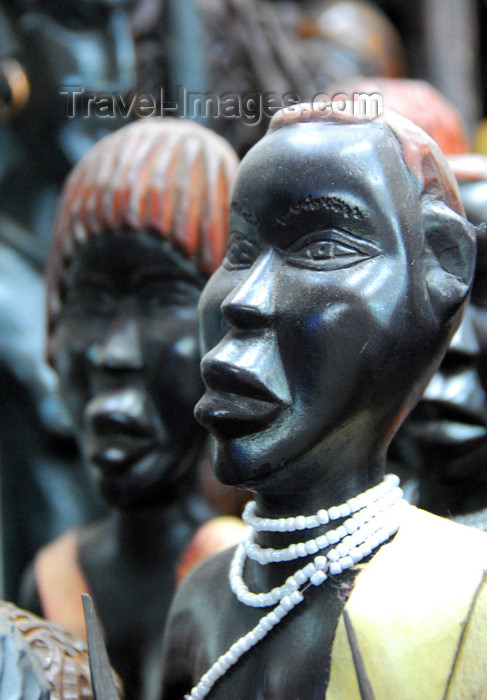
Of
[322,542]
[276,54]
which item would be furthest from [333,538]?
[276,54]

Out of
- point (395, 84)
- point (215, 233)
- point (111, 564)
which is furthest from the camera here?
point (395, 84)

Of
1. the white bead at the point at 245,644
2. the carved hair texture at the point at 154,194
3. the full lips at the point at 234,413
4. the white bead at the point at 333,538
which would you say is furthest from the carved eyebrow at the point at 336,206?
the carved hair texture at the point at 154,194

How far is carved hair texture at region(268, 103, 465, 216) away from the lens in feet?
2.97

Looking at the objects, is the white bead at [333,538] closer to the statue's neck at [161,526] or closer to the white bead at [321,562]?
the white bead at [321,562]

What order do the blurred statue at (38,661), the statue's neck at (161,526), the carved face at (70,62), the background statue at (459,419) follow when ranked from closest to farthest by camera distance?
the blurred statue at (38,661), the background statue at (459,419), the statue's neck at (161,526), the carved face at (70,62)

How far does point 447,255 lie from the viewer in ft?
2.96

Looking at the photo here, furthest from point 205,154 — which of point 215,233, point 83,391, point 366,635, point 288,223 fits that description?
point 366,635

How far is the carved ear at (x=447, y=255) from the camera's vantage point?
89 centimetres

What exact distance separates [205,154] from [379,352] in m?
0.70

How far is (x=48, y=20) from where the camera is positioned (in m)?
2.19

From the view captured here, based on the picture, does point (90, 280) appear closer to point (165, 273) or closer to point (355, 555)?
point (165, 273)

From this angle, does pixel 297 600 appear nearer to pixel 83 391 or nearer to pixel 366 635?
pixel 366 635

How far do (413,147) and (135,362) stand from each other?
595 mm

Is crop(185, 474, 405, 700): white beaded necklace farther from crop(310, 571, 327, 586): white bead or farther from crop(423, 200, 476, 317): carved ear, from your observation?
crop(423, 200, 476, 317): carved ear
